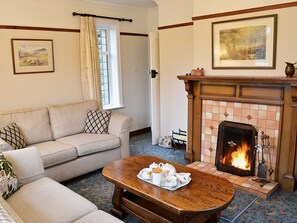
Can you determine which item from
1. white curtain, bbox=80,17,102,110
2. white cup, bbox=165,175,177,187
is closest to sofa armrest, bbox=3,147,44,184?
white cup, bbox=165,175,177,187

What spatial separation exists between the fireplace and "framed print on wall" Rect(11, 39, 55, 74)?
9.04 ft

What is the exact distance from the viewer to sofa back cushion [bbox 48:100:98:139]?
386 cm

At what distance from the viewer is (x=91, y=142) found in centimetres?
360

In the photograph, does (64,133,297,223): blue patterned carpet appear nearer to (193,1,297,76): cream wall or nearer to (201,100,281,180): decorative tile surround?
(201,100,281,180): decorative tile surround

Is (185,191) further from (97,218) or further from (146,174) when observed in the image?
(97,218)

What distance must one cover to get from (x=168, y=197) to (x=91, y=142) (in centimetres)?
178

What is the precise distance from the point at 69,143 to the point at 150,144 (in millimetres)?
1818

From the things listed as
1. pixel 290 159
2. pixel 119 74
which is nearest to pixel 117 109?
pixel 119 74

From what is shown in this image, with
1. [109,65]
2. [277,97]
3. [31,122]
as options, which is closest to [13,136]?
[31,122]

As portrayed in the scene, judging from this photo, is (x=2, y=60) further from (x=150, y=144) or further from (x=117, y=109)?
(x=150, y=144)

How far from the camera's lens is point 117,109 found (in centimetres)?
533

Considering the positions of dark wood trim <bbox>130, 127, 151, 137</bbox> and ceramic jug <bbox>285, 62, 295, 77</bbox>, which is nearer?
ceramic jug <bbox>285, 62, 295, 77</bbox>

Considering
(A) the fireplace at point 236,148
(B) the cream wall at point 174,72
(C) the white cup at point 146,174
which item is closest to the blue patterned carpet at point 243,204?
(A) the fireplace at point 236,148

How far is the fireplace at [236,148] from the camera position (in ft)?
11.0
